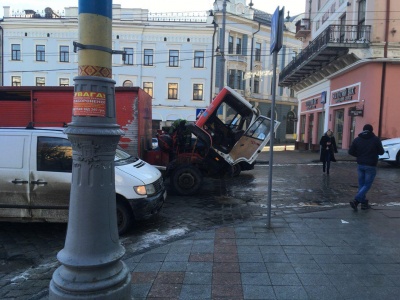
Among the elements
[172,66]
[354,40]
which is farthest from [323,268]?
[172,66]

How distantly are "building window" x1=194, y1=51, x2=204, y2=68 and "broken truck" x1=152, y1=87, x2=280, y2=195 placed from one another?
29.3 meters

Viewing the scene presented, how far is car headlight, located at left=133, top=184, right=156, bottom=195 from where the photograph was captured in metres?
5.76

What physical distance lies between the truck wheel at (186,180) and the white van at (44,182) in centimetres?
317

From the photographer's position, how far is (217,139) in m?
10.1

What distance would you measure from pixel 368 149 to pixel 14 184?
645 cm

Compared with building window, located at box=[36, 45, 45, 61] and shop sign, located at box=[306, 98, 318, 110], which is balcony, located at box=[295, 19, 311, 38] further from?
building window, located at box=[36, 45, 45, 61]

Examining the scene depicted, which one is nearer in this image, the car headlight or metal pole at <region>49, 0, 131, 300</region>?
metal pole at <region>49, 0, 131, 300</region>

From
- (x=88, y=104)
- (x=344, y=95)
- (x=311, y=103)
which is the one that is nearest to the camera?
(x=88, y=104)

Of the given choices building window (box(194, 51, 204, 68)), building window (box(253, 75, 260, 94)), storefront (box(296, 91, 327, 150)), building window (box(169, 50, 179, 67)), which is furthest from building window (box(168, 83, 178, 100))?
storefront (box(296, 91, 327, 150))

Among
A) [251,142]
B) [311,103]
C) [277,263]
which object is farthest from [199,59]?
[277,263]

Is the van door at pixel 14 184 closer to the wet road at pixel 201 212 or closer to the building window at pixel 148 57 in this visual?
the wet road at pixel 201 212

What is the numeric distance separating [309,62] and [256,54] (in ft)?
66.3

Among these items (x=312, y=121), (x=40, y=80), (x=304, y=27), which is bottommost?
(x=312, y=121)

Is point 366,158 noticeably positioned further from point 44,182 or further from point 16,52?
point 16,52
